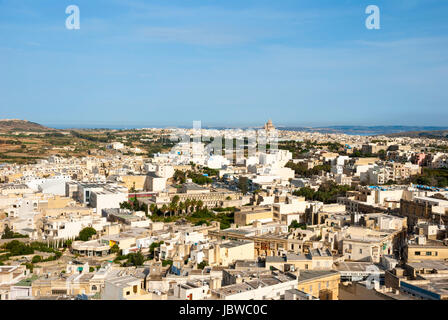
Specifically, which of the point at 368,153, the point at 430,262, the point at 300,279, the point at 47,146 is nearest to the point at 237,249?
the point at 300,279

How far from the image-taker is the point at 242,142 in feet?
97.4

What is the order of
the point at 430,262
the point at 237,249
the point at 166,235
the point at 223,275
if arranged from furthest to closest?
the point at 166,235
the point at 237,249
the point at 430,262
the point at 223,275

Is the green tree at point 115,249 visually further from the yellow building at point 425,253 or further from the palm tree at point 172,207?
the yellow building at point 425,253

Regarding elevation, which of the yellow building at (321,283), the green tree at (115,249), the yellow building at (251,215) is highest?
the yellow building at (321,283)

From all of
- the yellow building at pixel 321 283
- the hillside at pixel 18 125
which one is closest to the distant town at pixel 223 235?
the yellow building at pixel 321 283

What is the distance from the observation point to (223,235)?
334 inches

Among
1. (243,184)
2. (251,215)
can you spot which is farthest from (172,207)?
(243,184)

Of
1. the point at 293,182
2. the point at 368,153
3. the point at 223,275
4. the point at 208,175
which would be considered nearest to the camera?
the point at 223,275

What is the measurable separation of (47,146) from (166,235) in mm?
23570

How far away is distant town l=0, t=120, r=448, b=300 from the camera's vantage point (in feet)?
16.2

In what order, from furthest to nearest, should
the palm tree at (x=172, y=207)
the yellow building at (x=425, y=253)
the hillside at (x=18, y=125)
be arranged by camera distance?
the hillside at (x=18, y=125) < the palm tree at (x=172, y=207) < the yellow building at (x=425, y=253)

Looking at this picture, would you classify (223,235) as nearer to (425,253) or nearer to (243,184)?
(425,253)

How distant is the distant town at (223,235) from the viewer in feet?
16.2
